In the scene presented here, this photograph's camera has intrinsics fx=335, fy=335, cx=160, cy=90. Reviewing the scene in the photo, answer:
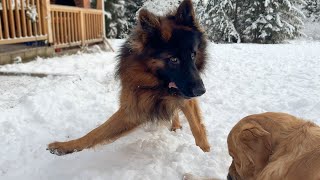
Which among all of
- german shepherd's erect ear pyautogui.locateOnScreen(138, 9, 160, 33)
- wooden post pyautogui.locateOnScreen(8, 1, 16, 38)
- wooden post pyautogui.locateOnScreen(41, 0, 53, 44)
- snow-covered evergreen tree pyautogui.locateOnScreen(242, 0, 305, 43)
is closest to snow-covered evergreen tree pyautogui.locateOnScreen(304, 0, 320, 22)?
snow-covered evergreen tree pyautogui.locateOnScreen(242, 0, 305, 43)

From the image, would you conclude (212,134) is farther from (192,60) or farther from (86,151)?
(86,151)

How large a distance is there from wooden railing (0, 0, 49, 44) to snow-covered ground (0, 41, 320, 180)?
71cm

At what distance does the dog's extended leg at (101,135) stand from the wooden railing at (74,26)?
5.83 m

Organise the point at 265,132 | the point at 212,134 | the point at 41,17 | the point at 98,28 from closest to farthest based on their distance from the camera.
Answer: the point at 265,132 < the point at 212,134 < the point at 41,17 < the point at 98,28

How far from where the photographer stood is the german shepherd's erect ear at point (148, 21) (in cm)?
331

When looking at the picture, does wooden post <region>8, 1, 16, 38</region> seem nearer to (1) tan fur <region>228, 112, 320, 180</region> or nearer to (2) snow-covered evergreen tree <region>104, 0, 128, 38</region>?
(1) tan fur <region>228, 112, 320, 180</region>

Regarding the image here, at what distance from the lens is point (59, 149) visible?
3.31 meters

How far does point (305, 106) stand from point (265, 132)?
11.6 feet

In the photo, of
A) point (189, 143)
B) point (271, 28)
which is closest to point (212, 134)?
point (189, 143)

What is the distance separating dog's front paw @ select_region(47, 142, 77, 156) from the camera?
3300mm

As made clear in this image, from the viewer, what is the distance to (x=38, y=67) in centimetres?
681

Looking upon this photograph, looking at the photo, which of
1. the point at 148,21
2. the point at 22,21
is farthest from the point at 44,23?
the point at 148,21

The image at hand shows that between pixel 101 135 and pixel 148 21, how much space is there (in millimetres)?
1233

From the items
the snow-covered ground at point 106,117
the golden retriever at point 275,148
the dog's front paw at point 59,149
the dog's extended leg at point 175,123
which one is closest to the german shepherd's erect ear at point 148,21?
the snow-covered ground at point 106,117
